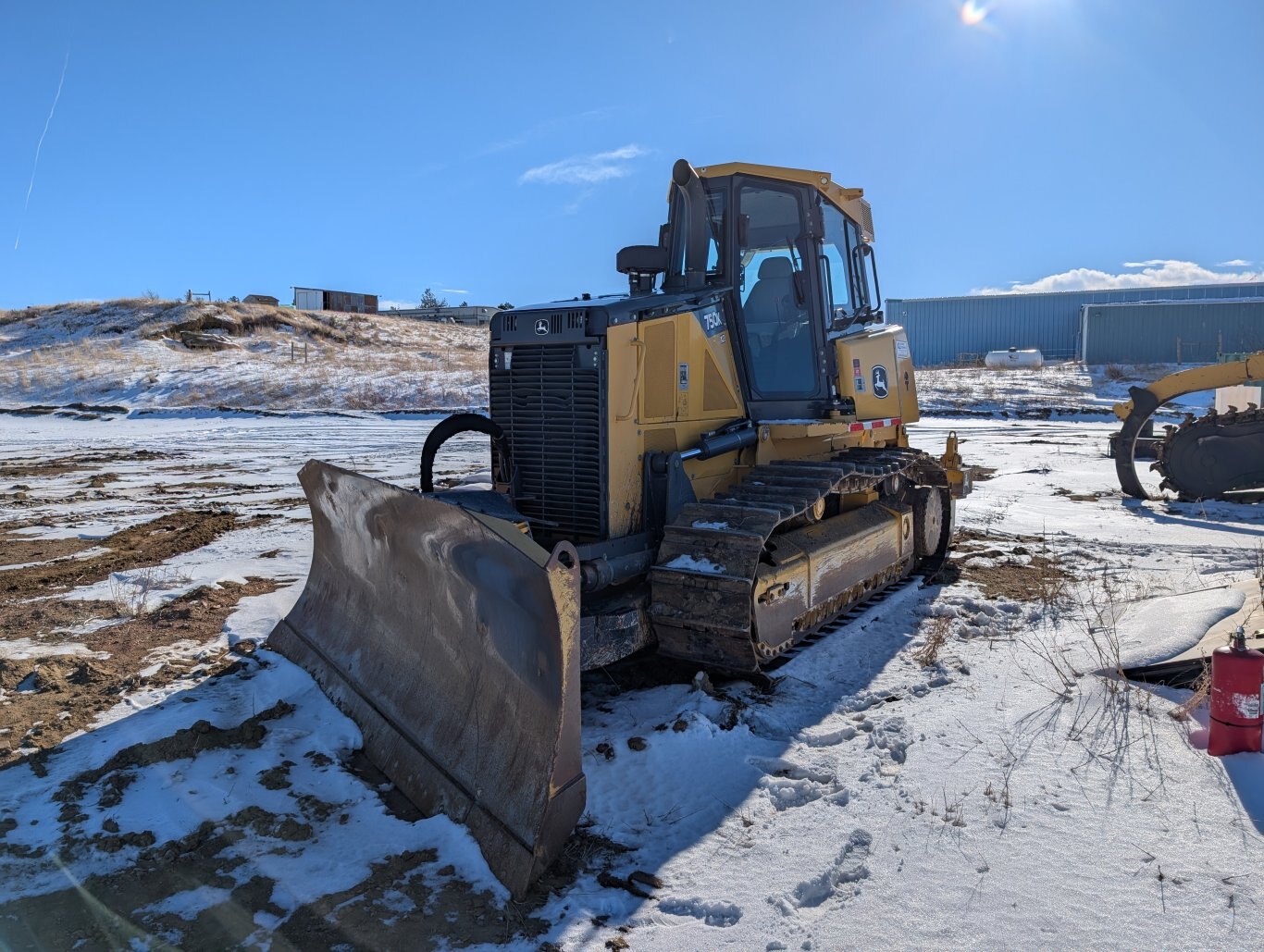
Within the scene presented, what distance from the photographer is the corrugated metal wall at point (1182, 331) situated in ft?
131

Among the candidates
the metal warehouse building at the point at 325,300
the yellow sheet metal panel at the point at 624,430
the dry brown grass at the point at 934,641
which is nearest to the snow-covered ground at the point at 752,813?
the dry brown grass at the point at 934,641

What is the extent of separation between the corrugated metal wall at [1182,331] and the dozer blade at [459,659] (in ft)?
139

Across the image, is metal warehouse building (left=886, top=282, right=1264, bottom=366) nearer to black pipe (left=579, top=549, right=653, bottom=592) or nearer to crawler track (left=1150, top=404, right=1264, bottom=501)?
crawler track (left=1150, top=404, right=1264, bottom=501)

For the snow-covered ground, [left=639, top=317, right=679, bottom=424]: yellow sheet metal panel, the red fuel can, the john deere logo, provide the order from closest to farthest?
the snow-covered ground
the red fuel can
[left=639, top=317, right=679, bottom=424]: yellow sheet metal panel
the john deere logo

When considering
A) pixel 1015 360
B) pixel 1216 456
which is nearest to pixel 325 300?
pixel 1015 360

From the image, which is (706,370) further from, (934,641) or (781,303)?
(934,641)

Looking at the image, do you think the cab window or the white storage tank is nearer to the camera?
the cab window

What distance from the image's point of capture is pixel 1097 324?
41781 mm

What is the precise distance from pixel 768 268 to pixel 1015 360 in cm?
3815

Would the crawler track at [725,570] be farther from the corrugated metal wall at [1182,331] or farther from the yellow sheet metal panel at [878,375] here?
the corrugated metal wall at [1182,331]

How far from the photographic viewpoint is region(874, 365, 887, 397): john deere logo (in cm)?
743

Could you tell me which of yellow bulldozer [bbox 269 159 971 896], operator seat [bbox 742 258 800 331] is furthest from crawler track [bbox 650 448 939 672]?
operator seat [bbox 742 258 800 331]

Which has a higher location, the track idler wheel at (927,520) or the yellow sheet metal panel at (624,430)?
the yellow sheet metal panel at (624,430)

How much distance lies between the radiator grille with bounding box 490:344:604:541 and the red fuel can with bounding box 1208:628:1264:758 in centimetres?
317
